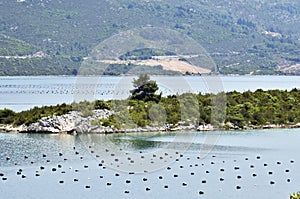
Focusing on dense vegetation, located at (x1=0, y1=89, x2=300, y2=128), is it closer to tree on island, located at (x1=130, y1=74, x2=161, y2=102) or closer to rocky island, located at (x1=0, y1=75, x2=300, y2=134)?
rocky island, located at (x1=0, y1=75, x2=300, y2=134)

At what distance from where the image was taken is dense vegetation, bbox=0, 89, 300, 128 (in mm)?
61281

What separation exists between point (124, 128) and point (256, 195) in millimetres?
25352

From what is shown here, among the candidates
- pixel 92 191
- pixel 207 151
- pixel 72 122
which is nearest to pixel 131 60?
pixel 72 122

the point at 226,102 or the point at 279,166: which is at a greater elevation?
the point at 226,102

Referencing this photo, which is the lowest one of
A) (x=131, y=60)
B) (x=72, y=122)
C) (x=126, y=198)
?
(x=126, y=198)

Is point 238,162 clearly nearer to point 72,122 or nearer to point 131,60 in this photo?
point 72,122

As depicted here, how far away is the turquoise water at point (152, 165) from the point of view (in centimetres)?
3775

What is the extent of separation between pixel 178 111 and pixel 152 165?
19.7m

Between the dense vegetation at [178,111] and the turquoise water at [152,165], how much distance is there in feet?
11.8

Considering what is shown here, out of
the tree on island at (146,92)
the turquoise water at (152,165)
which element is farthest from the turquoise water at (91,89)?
the turquoise water at (152,165)

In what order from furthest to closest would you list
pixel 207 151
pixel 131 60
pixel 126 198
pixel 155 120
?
pixel 131 60 → pixel 155 120 → pixel 207 151 → pixel 126 198

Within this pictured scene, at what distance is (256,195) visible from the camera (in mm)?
36438

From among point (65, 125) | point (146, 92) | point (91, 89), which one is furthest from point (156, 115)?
point (91, 89)

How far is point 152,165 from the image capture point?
45.3 metres
